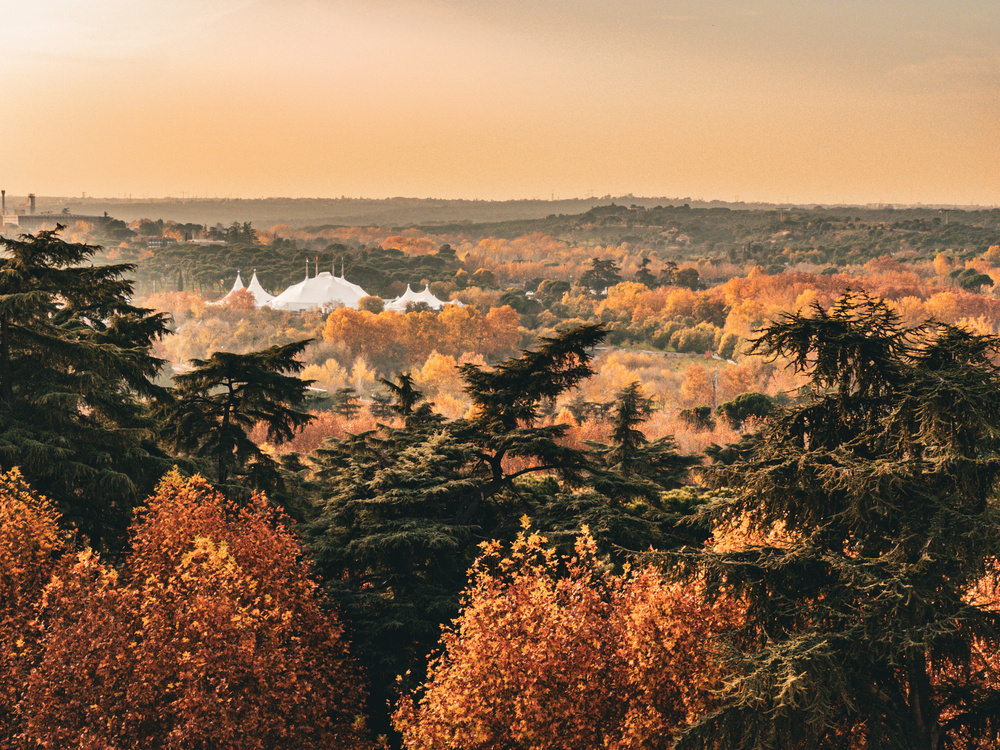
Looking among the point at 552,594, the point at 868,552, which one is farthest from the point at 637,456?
the point at 868,552

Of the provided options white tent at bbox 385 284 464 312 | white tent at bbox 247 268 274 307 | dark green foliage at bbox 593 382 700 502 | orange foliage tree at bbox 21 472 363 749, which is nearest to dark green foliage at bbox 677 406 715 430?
dark green foliage at bbox 593 382 700 502

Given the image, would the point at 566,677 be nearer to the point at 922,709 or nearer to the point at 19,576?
the point at 922,709

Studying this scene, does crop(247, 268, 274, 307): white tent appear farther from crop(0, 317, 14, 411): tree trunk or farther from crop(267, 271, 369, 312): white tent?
crop(0, 317, 14, 411): tree trunk

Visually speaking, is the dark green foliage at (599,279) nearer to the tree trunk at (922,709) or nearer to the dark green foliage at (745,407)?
the dark green foliage at (745,407)

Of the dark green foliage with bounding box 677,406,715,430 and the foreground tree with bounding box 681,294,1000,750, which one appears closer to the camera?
the foreground tree with bounding box 681,294,1000,750

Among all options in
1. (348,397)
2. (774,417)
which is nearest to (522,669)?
(774,417)

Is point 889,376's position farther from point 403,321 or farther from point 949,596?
point 403,321

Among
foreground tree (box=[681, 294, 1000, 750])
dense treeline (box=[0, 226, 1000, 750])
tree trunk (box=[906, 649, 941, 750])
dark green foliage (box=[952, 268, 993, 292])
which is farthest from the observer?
dark green foliage (box=[952, 268, 993, 292])
